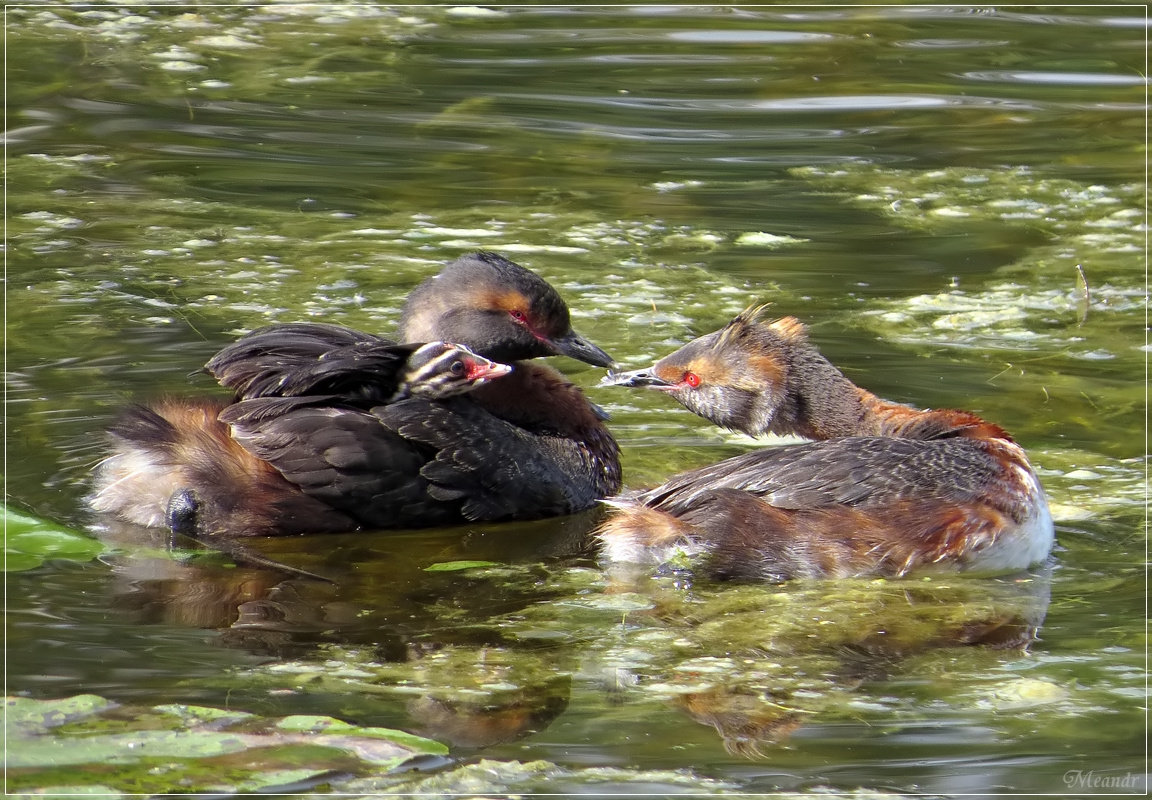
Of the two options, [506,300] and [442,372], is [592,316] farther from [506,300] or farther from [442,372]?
[442,372]

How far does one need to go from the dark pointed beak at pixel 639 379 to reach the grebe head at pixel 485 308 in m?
0.30

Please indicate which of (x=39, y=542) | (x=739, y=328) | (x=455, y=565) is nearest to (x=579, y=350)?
(x=739, y=328)

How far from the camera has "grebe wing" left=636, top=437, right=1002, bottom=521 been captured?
4793mm

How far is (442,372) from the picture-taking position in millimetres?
5312

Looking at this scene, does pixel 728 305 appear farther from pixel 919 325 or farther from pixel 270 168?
pixel 270 168

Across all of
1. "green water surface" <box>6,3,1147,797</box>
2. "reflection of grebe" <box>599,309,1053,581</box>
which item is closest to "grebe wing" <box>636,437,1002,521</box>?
"reflection of grebe" <box>599,309,1053,581</box>

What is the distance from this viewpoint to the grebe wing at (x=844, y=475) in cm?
479

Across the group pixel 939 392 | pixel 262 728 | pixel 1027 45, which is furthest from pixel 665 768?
pixel 1027 45

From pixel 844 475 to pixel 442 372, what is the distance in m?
1.36

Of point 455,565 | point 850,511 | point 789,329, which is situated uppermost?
point 789,329

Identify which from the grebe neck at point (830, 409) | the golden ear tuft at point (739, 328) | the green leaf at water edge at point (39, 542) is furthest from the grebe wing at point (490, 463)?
the green leaf at water edge at point (39, 542)

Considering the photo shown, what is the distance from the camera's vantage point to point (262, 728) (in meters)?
3.49

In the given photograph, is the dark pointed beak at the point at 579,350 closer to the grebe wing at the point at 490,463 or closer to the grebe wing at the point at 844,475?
the grebe wing at the point at 490,463

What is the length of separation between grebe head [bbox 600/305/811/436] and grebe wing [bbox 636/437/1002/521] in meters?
0.56
